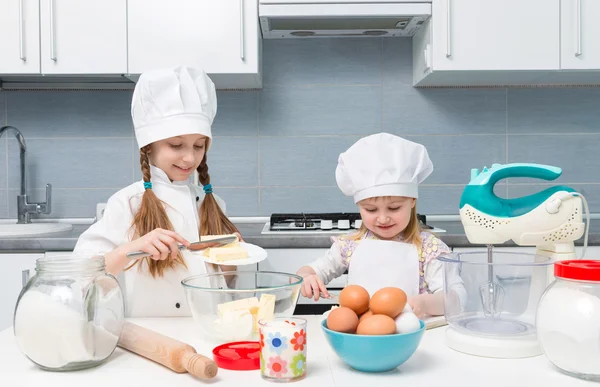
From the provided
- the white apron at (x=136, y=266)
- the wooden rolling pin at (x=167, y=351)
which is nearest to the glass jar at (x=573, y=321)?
the wooden rolling pin at (x=167, y=351)

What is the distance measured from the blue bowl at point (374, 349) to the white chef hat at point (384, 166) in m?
0.64

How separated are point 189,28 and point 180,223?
89 cm

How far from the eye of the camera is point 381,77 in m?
2.49

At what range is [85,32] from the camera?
6.94ft

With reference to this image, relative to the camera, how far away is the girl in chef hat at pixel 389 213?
140 centimetres

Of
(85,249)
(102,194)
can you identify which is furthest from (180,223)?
(102,194)

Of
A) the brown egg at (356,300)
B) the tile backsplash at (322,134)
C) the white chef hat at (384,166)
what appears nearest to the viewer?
the brown egg at (356,300)

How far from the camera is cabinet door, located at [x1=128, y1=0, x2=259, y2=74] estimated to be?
212 centimetres

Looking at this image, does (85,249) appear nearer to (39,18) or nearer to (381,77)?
(39,18)

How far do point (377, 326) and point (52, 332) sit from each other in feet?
1.43

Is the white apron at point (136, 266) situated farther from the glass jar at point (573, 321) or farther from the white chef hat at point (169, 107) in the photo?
the glass jar at point (573, 321)

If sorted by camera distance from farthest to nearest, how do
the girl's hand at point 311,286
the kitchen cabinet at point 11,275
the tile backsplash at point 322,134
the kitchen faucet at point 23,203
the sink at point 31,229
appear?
1. the tile backsplash at point 322,134
2. the kitchen faucet at point 23,203
3. the sink at point 31,229
4. the kitchen cabinet at point 11,275
5. the girl's hand at point 311,286

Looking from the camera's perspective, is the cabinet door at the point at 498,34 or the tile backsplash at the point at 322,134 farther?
the tile backsplash at the point at 322,134

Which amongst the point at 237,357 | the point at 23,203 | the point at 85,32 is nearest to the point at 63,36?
the point at 85,32
